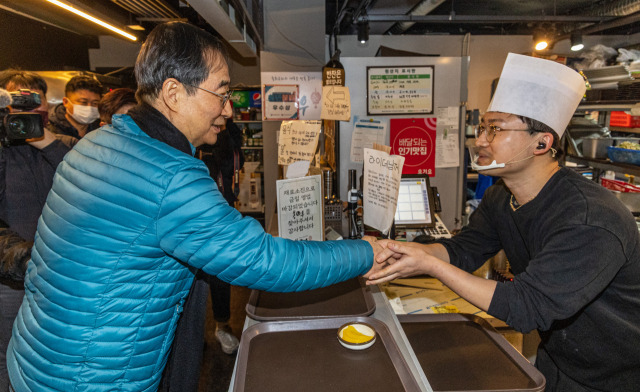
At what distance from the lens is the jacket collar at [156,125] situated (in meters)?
1.11

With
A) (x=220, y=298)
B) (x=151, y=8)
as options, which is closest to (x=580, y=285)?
(x=220, y=298)

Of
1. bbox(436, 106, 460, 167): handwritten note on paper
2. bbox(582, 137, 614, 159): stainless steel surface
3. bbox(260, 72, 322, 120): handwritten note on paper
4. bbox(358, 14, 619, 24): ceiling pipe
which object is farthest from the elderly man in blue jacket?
bbox(358, 14, 619, 24): ceiling pipe

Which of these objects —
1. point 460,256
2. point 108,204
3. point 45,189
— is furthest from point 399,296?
point 45,189

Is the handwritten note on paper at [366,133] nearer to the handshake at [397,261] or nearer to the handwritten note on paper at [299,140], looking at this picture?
the handwritten note on paper at [299,140]

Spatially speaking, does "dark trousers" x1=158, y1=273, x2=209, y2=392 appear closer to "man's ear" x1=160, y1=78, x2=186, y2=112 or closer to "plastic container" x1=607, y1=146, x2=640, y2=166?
"man's ear" x1=160, y1=78, x2=186, y2=112

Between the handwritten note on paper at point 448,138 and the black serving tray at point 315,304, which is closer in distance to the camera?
the black serving tray at point 315,304

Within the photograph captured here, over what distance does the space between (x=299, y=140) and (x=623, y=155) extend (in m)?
1.71

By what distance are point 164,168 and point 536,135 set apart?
3.94 feet

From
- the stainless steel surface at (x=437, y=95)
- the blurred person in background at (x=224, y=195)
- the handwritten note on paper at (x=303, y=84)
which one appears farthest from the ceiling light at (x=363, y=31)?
the stainless steel surface at (x=437, y=95)

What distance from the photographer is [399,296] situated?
1850 millimetres

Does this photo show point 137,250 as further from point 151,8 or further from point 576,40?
point 576,40

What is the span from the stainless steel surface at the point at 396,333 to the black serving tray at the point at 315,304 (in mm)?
31

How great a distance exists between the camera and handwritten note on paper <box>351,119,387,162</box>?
2730 millimetres

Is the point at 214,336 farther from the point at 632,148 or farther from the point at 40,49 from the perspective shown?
the point at 40,49
